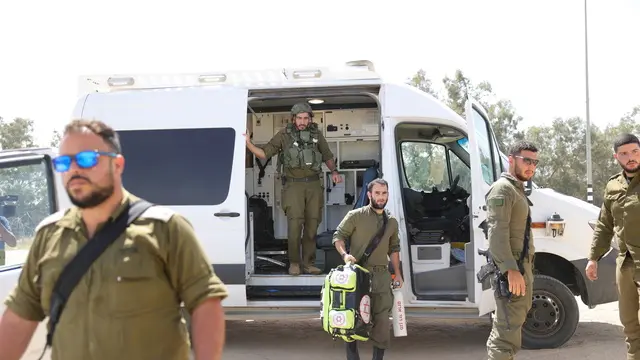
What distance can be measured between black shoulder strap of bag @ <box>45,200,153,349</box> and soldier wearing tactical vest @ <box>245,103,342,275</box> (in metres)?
4.46

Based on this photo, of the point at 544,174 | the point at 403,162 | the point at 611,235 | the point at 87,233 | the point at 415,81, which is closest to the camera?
the point at 87,233

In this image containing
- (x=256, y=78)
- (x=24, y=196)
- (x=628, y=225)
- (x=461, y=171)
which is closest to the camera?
(x=24, y=196)

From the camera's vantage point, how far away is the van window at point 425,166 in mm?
7363

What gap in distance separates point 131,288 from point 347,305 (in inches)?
126

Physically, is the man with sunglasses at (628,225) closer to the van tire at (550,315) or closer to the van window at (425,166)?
the van tire at (550,315)

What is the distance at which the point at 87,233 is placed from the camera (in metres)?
2.16

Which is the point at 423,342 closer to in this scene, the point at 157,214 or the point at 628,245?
the point at 628,245

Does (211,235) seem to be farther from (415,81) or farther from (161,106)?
(415,81)

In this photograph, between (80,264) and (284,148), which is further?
(284,148)

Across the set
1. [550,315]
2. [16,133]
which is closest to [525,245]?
[550,315]

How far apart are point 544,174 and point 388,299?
25.5 meters

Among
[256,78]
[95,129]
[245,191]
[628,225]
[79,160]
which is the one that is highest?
[256,78]

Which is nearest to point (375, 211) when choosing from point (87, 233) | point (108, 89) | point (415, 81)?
point (108, 89)

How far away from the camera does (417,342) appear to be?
682 centimetres
